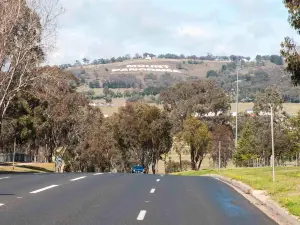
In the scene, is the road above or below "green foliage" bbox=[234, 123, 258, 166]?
below

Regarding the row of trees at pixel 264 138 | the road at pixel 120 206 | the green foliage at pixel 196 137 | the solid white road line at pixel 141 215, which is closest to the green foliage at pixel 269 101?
the row of trees at pixel 264 138

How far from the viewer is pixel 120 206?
15305 millimetres

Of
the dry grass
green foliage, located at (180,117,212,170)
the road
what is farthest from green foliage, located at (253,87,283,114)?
the road

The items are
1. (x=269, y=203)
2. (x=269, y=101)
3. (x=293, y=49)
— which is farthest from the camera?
(x=269, y=101)

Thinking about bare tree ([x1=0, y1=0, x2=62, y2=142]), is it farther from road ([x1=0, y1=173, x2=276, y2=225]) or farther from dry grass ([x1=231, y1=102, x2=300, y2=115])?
dry grass ([x1=231, y1=102, x2=300, y2=115])

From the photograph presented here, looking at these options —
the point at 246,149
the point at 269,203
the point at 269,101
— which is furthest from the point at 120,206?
the point at 269,101

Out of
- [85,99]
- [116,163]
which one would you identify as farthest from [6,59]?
[116,163]

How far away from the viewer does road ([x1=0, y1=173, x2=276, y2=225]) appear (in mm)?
12469

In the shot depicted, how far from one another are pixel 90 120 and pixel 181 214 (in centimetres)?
5727

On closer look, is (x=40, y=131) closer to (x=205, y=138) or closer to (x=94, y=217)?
(x=205, y=138)

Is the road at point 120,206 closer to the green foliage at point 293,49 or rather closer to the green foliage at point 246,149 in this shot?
the green foliage at point 293,49

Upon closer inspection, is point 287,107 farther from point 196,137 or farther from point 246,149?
point 196,137

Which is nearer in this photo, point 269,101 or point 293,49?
point 293,49

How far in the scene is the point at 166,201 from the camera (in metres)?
16.9
